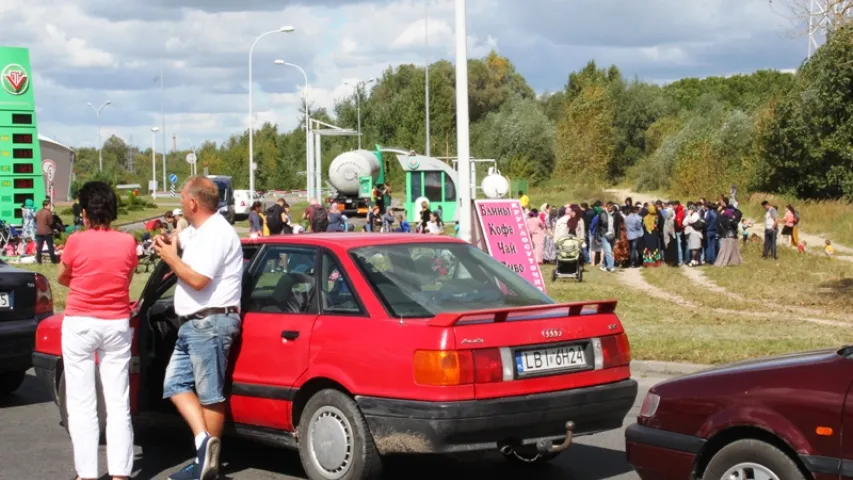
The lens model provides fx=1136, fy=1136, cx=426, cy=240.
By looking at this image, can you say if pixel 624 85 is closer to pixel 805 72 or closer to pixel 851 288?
pixel 805 72

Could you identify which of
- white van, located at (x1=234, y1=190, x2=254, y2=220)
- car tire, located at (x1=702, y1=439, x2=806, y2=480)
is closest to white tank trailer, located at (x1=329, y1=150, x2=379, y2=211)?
white van, located at (x1=234, y1=190, x2=254, y2=220)

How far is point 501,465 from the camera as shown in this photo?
7.71 m

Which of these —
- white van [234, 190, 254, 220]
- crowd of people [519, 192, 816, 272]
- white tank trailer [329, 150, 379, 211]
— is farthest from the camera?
white van [234, 190, 254, 220]

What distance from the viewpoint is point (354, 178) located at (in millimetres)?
54438

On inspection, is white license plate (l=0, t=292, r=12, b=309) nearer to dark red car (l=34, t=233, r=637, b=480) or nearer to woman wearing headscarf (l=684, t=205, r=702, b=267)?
dark red car (l=34, t=233, r=637, b=480)

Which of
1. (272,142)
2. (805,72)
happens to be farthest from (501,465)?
(272,142)

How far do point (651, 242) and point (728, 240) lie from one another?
195cm

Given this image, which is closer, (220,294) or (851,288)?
(220,294)

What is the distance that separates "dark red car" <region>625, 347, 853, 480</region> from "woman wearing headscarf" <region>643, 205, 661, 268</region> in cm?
2287

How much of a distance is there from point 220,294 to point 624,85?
88968 mm

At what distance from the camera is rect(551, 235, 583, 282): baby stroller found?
2380cm

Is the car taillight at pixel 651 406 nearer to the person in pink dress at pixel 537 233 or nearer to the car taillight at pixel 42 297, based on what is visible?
the car taillight at pixel 42 297

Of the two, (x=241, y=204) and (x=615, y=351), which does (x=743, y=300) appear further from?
(x=241, y=204)

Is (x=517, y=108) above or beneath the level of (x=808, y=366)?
above
